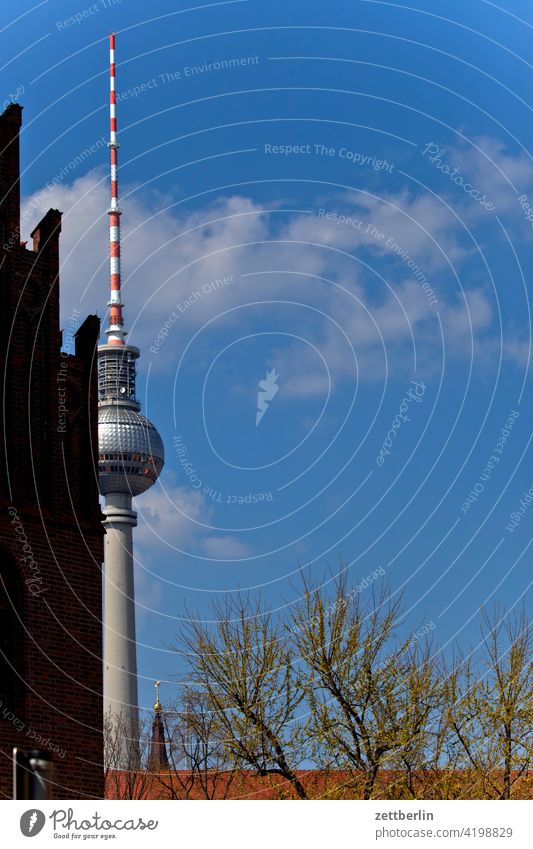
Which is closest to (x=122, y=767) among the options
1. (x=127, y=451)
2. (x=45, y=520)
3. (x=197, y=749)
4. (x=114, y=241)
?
(x=197, y=749)

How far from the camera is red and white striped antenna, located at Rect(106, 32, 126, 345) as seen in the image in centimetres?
8423

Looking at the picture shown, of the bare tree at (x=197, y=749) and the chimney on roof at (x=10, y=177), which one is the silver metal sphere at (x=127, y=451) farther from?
the chimney on roof at (x=10, y=177)

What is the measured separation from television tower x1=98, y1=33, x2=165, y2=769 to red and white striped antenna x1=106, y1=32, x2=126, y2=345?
0.48ft

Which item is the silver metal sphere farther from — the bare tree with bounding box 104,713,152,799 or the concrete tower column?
the bare tree with bounding box 104,713,152,799

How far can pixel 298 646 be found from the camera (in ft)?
135

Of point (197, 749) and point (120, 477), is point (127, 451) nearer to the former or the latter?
point (120, 477)

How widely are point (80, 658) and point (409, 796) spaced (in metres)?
9.03

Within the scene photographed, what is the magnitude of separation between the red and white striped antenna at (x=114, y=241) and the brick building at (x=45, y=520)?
136 feet

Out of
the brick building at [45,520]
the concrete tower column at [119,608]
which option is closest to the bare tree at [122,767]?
the brick building at [45,520]

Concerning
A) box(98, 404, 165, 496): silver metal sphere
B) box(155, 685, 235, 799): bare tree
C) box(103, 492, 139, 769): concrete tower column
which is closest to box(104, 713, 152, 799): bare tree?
box(155, 685, 235, 799): bare tree

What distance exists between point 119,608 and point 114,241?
41.7 metres

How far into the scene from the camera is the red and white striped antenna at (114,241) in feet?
276

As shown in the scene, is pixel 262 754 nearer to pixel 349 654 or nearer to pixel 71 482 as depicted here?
pixel 349 654

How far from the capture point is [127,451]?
497ft
